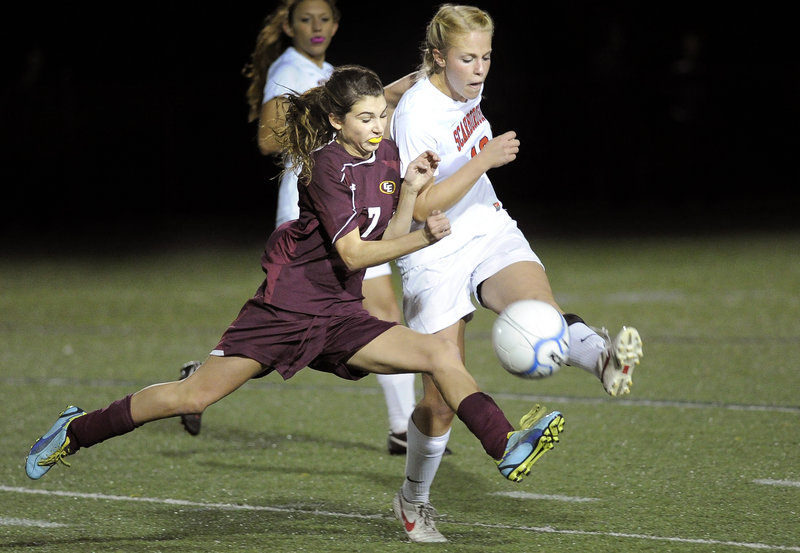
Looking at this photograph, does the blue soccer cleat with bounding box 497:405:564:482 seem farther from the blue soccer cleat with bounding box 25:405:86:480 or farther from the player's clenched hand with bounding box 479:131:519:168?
the blue soccer cleat with bounding box 25:405:86:480

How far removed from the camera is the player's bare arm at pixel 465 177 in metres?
4.18

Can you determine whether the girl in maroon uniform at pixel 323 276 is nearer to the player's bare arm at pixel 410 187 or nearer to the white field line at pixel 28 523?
the player's bare arm at pixel 410 187

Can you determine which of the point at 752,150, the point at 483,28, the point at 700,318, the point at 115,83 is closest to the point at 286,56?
the point at 483,28

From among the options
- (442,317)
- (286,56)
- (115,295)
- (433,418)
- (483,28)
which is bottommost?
(115,295)

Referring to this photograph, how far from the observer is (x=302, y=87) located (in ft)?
20.4

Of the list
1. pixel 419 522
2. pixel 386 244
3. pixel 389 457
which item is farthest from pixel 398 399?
pixel 386 244

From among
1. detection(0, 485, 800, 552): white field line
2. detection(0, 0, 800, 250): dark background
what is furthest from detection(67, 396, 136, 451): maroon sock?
detection(0, 0, 800, 250): dark background

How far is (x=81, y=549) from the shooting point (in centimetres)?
435

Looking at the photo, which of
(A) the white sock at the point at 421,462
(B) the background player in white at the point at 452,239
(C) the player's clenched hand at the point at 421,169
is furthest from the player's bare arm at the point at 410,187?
(A) the white sock at the point at 421,462

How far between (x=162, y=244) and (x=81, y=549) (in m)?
13.7

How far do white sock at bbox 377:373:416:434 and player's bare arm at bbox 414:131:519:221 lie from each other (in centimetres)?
188

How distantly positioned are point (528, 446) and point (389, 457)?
228cm

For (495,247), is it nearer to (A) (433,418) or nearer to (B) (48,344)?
(A) (433,418)

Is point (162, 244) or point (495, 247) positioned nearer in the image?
point (495, 247)
